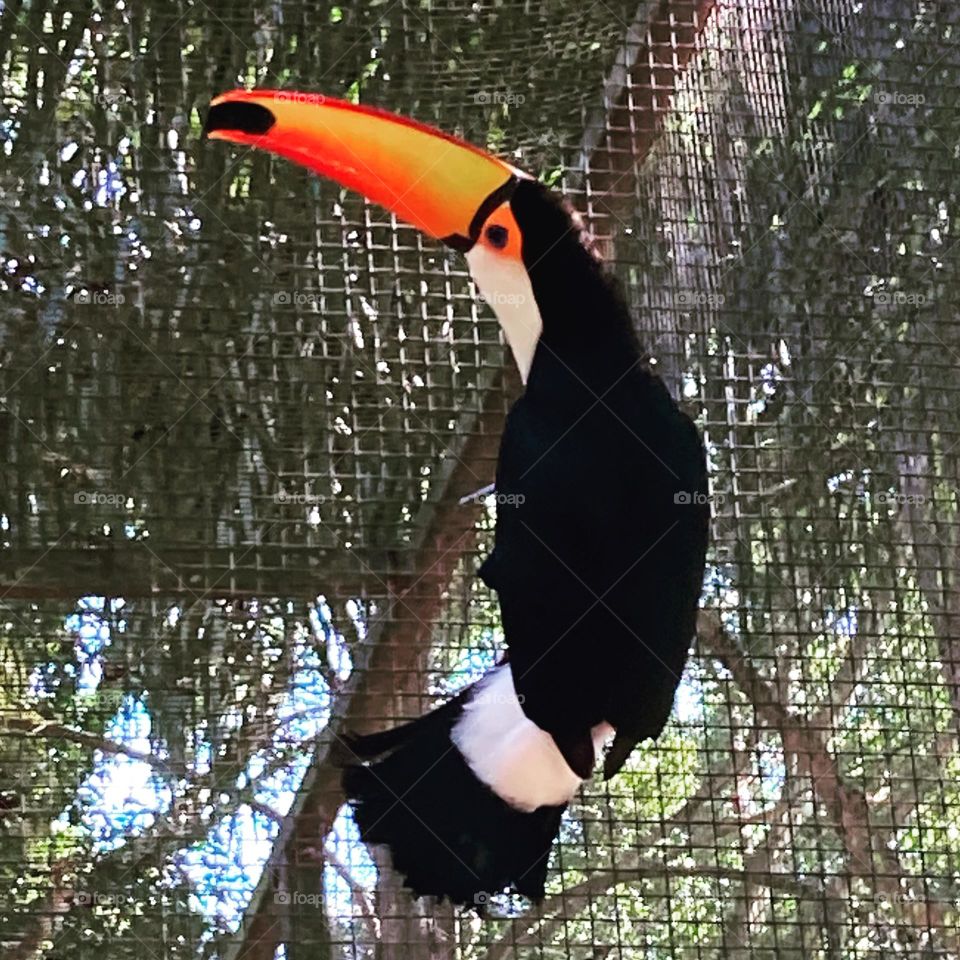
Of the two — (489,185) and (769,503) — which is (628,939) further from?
(489,185)

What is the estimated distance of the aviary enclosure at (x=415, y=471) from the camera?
1.15 metres

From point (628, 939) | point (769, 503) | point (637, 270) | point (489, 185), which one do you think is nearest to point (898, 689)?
point (769, 503)

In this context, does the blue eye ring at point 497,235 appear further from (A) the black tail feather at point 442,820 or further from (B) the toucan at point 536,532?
(A) the black tail feather at point 442,820

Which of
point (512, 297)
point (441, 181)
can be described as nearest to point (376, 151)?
point (441, 181)

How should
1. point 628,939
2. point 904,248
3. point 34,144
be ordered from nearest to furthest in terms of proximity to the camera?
point 628,939 < point 34,144 < point 904,248

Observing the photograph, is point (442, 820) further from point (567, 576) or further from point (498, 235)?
point (498, 235)

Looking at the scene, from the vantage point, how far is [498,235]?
1243mm

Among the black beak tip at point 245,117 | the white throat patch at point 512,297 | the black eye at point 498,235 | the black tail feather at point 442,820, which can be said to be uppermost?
the black beak tip at point 245,117

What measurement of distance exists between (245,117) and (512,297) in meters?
0.28

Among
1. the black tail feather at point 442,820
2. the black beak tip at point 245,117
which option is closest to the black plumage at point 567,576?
the black tail feather at point 442,820

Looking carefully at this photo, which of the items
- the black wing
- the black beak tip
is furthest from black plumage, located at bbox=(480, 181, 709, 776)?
the black beak tip

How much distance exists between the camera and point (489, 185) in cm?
124

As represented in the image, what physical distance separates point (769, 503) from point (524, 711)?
0.30 meters

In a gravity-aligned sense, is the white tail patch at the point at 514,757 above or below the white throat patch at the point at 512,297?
below
